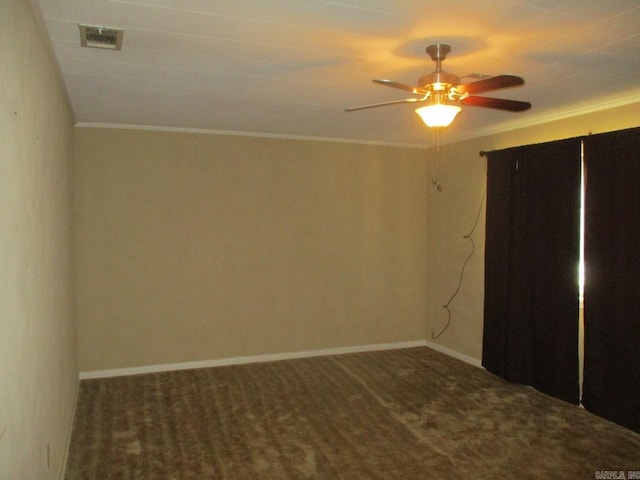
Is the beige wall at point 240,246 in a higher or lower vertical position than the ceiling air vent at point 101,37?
lower

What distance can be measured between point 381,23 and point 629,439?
3205 millimetres

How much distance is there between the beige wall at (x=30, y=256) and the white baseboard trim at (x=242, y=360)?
1415mm

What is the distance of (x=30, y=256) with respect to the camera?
2.05 metres

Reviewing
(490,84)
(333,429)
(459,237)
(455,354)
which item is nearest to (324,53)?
(490,84)

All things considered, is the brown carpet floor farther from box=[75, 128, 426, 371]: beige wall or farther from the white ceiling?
the white ceiling

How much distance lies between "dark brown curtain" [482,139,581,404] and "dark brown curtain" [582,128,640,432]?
15cm

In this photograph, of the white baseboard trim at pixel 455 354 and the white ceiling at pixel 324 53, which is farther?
the white baseboard trim at pixel 455 354

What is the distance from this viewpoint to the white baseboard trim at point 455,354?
507cm

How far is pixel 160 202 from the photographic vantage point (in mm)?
4777

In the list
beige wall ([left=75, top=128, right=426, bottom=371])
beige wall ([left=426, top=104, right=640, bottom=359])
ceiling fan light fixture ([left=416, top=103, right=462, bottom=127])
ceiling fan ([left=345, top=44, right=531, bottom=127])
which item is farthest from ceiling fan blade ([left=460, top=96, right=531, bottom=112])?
beige wall ([left=75, top=128, right=426, bottom=371])

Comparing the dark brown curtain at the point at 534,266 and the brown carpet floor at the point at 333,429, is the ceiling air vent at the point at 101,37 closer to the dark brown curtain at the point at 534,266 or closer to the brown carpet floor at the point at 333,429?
the brown carpet floor at the point at 333,429

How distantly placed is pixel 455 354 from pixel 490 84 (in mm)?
3727

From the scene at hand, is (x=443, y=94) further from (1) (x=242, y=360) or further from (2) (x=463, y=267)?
(1) (x=242, y=360)

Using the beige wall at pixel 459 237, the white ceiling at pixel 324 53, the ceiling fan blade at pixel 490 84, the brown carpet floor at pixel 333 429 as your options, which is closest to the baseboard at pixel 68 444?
the brown carpet floor at pixel 333 429
